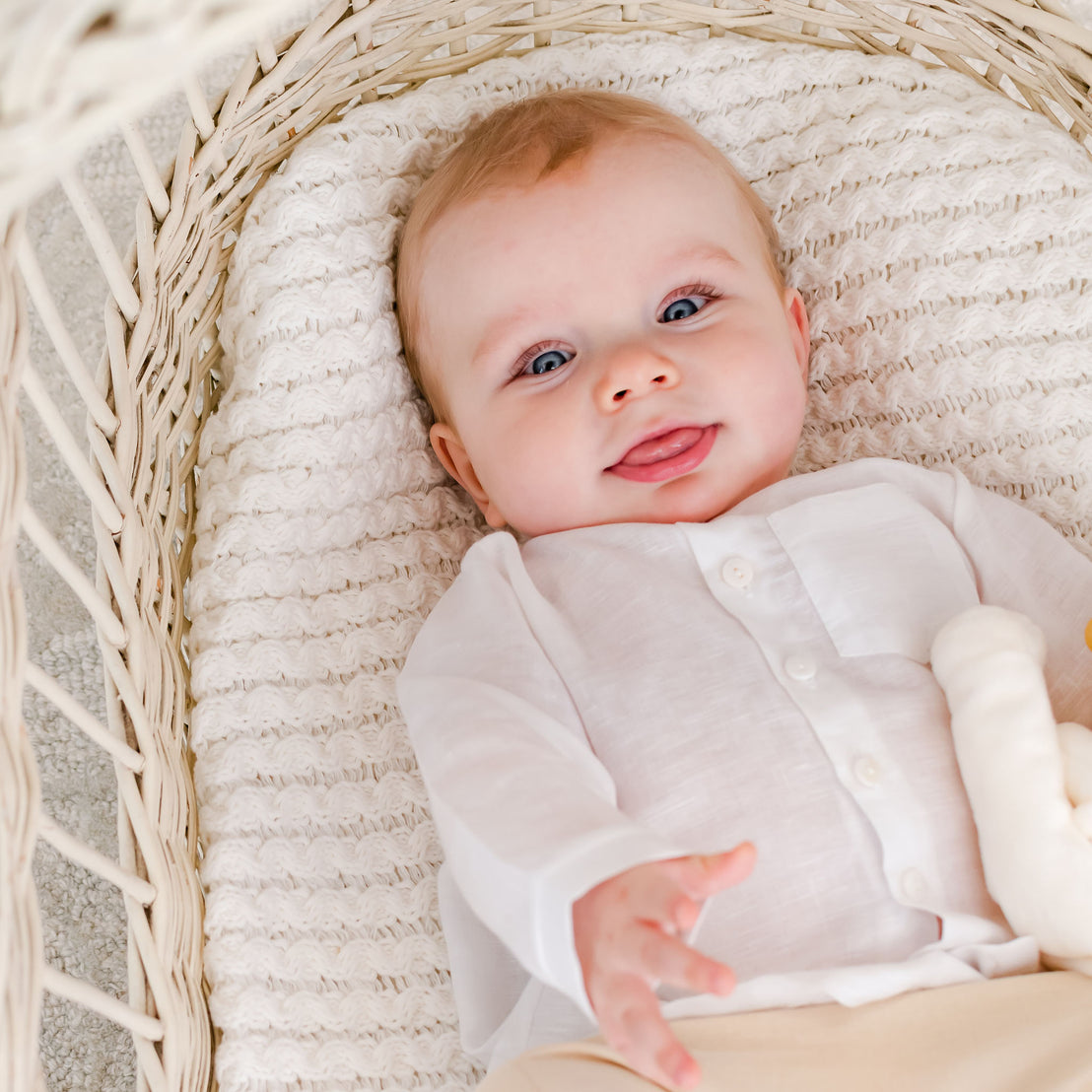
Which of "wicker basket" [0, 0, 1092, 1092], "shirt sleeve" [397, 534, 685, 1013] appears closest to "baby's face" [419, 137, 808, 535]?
"shirt sleeve" [397, 534, 685, 1013]

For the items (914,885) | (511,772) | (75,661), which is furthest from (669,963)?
(75,661)

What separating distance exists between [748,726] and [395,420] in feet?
1.74

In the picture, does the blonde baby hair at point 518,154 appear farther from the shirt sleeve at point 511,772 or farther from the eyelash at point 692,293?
the shirt sleeve at point 511,772

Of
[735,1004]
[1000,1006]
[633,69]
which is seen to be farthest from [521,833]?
[633,69]

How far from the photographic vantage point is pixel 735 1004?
88cm

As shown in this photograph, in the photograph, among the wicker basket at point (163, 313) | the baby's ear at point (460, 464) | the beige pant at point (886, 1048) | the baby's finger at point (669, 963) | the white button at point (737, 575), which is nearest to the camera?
the wicker basket at point (163, 313)

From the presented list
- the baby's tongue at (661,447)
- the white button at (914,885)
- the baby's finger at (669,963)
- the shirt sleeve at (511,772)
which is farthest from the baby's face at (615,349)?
the baby's finger at (669,963)

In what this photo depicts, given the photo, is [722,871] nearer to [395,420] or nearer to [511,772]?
[511,772]

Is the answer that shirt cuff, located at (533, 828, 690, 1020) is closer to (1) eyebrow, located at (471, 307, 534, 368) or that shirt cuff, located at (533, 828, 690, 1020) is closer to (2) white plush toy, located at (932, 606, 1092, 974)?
(2) white plush toy, located at (932, 606, 1092, 974)

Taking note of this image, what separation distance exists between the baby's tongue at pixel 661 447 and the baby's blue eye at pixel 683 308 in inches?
4.9

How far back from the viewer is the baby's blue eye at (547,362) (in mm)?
1179

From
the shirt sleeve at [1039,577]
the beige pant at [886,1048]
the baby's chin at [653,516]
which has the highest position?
the baby's chin at [653,516]

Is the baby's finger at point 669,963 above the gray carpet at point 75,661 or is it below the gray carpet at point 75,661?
below

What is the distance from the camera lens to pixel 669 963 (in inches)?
26.8
